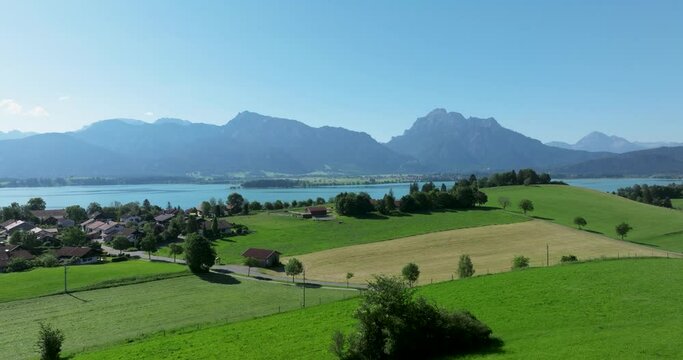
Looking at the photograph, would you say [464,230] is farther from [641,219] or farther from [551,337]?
[551,337]

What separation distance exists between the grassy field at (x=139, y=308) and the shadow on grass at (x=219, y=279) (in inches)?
8.6

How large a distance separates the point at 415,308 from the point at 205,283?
33.1m

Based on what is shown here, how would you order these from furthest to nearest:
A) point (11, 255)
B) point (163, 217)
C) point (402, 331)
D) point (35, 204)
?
point (35, 204) < point (163, 217) < point (11, 255) < point (402, 331)

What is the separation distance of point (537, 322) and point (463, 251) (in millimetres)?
38825

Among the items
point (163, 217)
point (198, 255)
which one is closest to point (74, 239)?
point (163, 217)

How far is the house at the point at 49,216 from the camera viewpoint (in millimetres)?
115969

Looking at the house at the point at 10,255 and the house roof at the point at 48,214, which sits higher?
the house roof at the point at 48,214

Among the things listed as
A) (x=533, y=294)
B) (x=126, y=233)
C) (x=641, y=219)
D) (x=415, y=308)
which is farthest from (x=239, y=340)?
(x=641, y=219)

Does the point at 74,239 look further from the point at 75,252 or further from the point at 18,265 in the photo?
the point at 18,265

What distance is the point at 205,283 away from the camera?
160 feet

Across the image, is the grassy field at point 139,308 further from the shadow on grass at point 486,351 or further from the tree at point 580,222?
the tree at point 580,222

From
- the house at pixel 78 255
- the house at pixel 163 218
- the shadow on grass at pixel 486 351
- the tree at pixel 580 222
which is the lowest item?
the house at pixel 78 255

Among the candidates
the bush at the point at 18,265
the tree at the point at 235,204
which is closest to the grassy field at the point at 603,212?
the tree at the point at 235,204

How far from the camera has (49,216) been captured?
4685 inches
